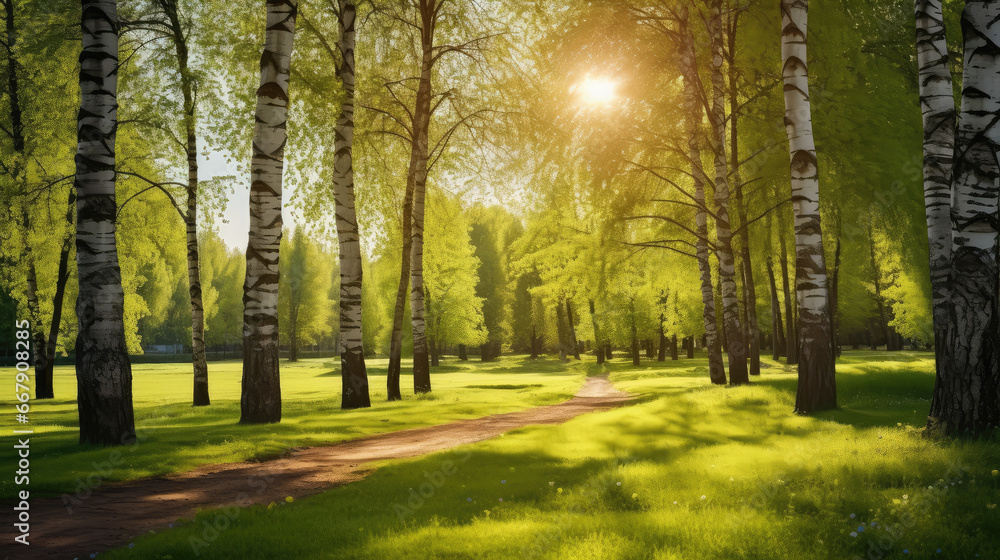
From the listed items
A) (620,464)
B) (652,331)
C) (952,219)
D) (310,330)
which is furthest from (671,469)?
(310,330)

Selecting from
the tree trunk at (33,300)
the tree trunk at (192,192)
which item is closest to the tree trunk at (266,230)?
the tree trunk at (192,192)

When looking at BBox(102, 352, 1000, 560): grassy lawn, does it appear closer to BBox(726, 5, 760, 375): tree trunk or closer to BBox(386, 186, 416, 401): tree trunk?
BBox(386, 186, 416, 401): tree trunk

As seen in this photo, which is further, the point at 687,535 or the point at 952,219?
the point at 952,219

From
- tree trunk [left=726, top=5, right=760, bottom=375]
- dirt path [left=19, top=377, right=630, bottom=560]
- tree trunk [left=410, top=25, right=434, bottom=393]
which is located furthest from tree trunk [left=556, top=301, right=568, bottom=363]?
dirt path [left=19, top=377, right=630, bottom=560]

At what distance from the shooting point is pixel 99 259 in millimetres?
9562

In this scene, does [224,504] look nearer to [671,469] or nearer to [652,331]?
[671,469]

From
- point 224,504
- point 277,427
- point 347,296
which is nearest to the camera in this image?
point 224,504

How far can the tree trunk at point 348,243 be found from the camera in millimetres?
16750

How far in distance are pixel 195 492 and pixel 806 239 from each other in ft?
35.9

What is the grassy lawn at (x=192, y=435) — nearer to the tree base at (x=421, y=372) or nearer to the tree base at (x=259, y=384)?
the tree base at (x=259, y=384)

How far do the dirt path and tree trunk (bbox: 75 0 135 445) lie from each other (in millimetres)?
2057

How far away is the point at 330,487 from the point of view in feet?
24.8

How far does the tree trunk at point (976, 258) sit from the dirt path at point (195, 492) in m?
7.60

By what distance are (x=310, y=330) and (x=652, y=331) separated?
47.9m
